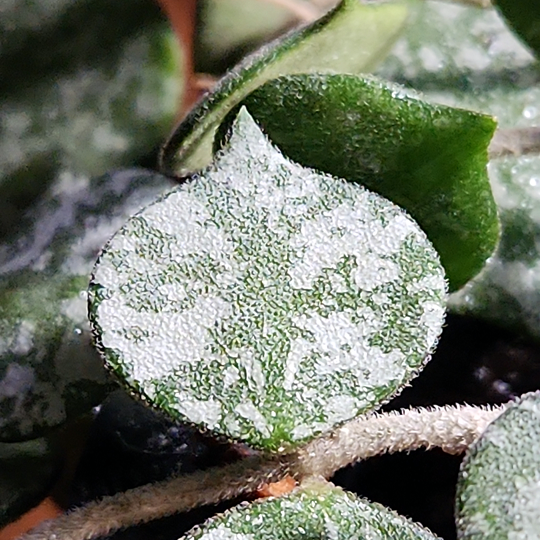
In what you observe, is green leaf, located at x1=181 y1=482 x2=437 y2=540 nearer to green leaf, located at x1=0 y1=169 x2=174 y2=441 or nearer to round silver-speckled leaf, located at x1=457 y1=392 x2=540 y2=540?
round silver-speckled leaf, located at x1=457 y1=392 x2=540 y2=540

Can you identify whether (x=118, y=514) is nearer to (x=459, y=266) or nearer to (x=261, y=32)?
(x=459, y=266)

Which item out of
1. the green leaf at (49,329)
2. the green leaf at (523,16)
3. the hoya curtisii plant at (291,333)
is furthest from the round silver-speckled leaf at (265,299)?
the green leaf at (523,16)

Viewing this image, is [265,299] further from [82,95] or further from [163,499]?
[82,95]

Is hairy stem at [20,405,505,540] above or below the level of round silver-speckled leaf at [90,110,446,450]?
below

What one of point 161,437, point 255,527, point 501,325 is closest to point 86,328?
point 161,437

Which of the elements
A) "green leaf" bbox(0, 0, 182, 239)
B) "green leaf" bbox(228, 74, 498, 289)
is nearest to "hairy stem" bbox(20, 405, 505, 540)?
"green leaf" bbox(228, 74, 498, 289)

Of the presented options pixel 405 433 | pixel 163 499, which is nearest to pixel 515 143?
pixel 405 433
